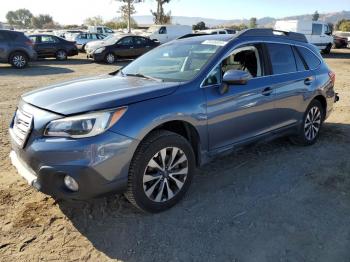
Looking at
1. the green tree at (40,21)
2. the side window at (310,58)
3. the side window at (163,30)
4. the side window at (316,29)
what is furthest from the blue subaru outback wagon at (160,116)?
the green tree at (40,21)

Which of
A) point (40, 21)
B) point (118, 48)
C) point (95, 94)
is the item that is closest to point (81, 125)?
point (95, 94)

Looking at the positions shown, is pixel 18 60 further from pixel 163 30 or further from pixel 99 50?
pixel 163 30

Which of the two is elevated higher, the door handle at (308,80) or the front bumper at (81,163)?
the door handle at (308,80)

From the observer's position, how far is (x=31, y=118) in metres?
3.50

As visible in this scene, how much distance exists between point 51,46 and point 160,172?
18.6 meters

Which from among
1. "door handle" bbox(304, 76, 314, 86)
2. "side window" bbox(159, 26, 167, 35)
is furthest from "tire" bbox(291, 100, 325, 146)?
"side window" bbox(159, 26, 167, 35)

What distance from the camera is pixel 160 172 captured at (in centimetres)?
374

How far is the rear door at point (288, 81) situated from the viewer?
5047 millimetres

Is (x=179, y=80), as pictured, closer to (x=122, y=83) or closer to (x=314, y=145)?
(x=122, y=83)

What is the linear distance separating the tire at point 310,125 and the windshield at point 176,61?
6.56 ft

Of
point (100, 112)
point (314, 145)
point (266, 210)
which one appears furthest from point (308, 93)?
point (100, 112)

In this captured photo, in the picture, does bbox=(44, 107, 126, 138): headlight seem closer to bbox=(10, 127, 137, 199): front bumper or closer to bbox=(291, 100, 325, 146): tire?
bbox=(10, 127, 137, 199): front bumper

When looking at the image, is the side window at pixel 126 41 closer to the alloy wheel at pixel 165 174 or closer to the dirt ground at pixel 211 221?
the dirt ground at pixel 211 221

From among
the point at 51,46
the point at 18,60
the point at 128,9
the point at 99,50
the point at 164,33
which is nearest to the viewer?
the point at 18,60
